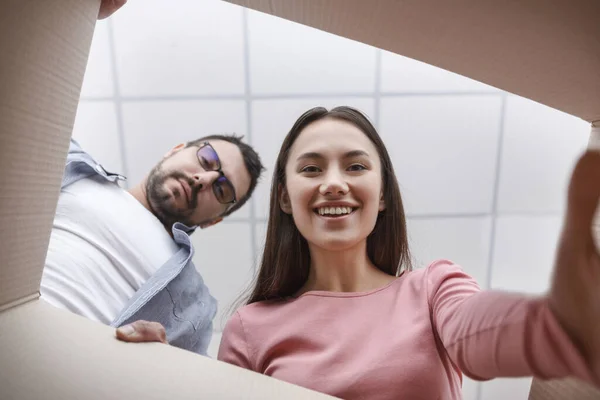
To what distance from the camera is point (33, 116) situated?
1.50 ft

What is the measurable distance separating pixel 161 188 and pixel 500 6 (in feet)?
3.36

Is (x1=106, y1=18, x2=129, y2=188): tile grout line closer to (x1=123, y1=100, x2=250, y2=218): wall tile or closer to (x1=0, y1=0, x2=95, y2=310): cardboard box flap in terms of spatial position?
(x1=123, y1=100, x2=250, y2=218): wall tile

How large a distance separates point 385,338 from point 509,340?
28 cm

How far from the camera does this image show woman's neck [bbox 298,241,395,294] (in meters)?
0.79

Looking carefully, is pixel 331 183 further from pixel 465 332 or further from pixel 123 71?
pixel 123 71

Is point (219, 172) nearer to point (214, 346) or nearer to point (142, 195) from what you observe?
point (142, 195)

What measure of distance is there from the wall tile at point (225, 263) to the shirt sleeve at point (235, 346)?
2.11 feet

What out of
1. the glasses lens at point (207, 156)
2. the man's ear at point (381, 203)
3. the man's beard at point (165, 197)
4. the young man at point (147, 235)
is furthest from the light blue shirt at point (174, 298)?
the man's ear at point (381, 203)

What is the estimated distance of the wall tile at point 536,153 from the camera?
1.34 m

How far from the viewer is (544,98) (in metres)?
0.54

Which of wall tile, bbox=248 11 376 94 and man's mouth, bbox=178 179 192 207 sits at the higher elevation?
wall tile, bbox=248 11 376 94

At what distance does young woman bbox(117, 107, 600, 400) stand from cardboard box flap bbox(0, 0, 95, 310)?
12 cm

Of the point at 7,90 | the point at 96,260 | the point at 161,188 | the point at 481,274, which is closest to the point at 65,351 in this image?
the point at 7,90

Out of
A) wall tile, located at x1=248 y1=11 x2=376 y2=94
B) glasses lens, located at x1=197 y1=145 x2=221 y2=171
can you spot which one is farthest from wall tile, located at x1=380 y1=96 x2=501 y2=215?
glasses lens, located at x1=197 y1=145 x2=221 y2=171
